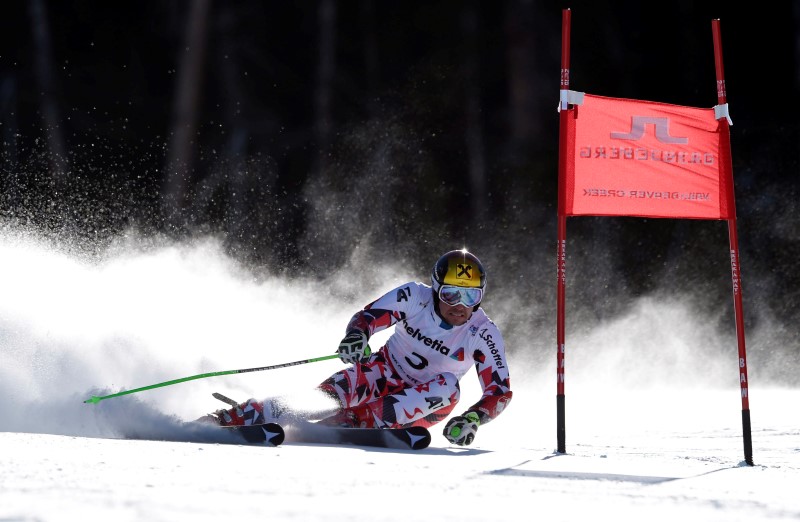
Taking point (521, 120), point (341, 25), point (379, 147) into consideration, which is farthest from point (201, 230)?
point (521, 120)

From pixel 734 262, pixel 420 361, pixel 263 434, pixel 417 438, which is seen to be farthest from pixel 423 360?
pixel 734 262

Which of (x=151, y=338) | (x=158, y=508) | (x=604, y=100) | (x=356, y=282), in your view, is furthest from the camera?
(x=356, y=282)

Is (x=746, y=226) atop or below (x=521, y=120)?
below

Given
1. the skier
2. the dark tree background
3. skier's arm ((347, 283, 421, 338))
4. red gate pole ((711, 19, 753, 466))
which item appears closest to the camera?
red gate pole ((711, 19, 753, 466))

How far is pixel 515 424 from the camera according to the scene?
25.1ft

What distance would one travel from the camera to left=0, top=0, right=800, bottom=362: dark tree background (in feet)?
58.1

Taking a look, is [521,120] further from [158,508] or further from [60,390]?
[158,508]

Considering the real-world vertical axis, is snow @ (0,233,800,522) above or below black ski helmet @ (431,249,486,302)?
below

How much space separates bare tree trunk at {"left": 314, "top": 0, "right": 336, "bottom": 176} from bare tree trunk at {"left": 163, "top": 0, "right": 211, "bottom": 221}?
2303 mm

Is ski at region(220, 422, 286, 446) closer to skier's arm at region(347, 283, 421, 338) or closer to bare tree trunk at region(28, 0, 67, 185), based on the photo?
skier's arm at region(347, 283, 421, 338)

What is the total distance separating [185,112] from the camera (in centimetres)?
1894

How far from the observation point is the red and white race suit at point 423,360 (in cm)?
560

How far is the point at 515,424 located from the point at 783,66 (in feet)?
48.8

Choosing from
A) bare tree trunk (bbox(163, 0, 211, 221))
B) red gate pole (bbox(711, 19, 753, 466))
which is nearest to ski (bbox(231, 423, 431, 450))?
red gate pole (bbox(711, 19, 753, 466))
